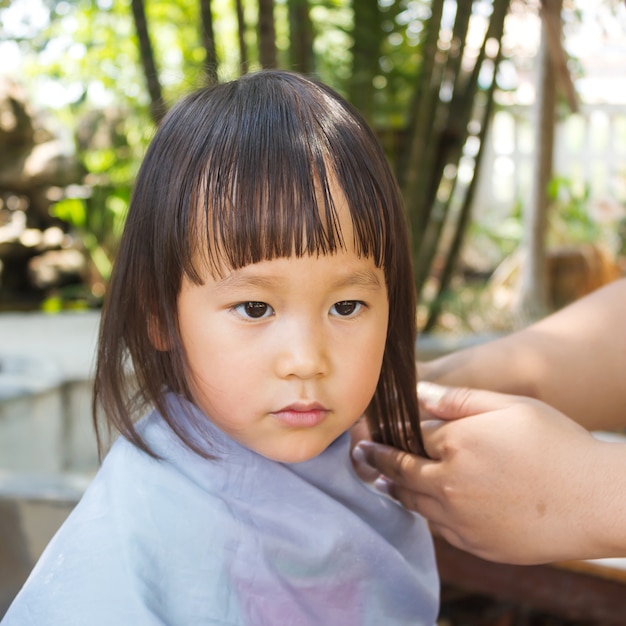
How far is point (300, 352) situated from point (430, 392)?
389 millimetres

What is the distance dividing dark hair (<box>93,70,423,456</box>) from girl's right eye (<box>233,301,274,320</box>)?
5cm

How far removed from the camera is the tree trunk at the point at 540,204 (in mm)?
4438

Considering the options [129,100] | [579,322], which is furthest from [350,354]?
[129,100]

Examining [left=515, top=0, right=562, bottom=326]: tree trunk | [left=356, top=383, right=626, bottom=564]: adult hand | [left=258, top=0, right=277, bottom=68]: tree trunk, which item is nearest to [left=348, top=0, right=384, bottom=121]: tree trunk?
[left=258, top=0, right=277, bottom=68]: tree trunk

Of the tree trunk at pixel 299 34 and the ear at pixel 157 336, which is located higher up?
the tree trunk at pixel 299 34

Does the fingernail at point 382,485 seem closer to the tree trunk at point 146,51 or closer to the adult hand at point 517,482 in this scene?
the adult hand at point 517,482

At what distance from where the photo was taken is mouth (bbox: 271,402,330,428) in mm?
942

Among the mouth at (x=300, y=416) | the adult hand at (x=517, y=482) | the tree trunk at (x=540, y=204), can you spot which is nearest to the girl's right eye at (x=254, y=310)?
the mouth at (x=300, y=416)

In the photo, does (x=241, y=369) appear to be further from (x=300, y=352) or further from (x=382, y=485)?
(x=382, y=485)

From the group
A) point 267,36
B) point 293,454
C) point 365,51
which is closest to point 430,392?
point 293,454

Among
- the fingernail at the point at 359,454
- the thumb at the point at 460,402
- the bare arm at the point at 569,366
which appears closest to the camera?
the thumb at the point at 460,402

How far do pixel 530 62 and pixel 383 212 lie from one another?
23.1 feet

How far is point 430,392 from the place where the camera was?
48.7 inches

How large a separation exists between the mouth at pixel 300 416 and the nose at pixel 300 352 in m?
0.04
